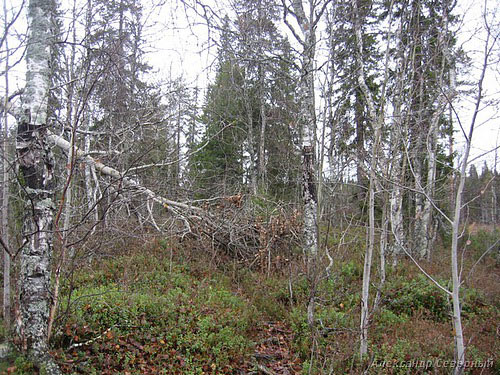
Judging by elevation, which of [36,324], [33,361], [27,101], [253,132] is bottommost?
[33,361]

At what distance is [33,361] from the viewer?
3172mm

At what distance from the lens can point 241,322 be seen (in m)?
5.53

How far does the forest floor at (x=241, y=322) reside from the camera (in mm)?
4348

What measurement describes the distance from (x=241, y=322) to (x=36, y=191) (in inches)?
152

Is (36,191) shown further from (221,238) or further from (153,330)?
(221,238)

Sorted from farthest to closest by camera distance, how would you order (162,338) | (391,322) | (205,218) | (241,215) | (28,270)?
(241,215) < (205,218) < (391,322) < (162,338) < (28,270)

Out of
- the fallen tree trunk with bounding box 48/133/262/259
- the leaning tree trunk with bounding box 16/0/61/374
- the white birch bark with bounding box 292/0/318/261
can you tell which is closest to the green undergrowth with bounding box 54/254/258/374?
the leaning tree trunk with bounding box 16/0/61/374

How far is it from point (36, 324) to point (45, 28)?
304cm

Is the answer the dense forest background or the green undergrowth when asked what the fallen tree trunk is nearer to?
the dense forest background

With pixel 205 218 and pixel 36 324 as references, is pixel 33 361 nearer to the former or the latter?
pixel 36 324

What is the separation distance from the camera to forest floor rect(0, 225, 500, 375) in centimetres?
435

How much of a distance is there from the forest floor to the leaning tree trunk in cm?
35

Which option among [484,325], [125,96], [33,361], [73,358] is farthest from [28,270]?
Answer: [484,325]

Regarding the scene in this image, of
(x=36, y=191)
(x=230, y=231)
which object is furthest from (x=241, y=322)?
(x=36, y=191)
